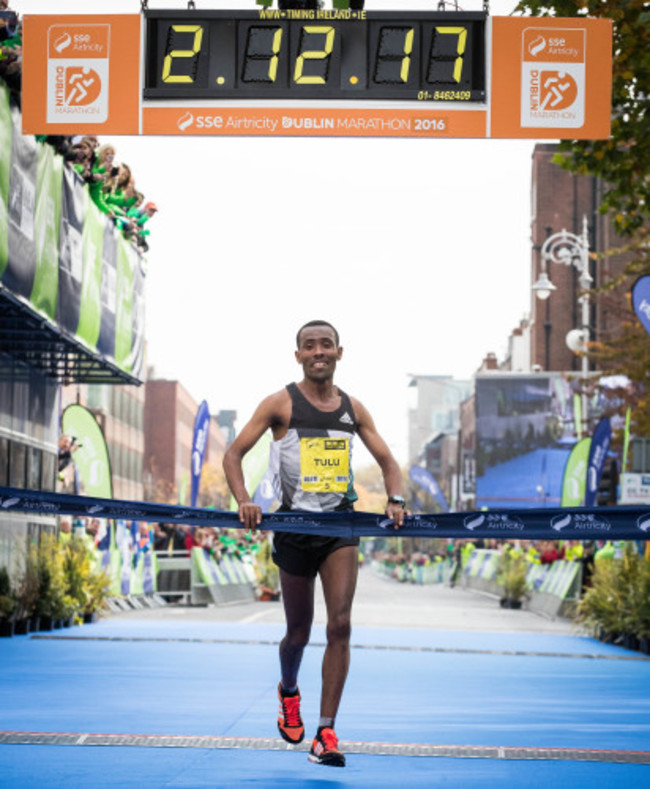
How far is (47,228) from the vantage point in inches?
755

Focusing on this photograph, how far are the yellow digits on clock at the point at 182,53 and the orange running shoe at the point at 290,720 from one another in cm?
584

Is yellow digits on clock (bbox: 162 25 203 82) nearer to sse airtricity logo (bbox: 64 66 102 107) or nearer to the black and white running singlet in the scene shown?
sse airtricity logo (bbox: 64 66 102 107)

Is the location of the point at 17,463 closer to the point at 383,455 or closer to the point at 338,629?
the point at 383,455

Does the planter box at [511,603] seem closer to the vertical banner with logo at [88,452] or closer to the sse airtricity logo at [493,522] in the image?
the vertical banner with logo at [88,452]

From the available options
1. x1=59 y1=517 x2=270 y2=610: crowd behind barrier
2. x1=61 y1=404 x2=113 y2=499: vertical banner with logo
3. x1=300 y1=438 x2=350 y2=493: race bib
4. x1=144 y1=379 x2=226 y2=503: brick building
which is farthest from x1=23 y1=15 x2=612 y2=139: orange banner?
x1=144 y1=379 x2=226 y2=503: brick building

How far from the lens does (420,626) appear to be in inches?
1012

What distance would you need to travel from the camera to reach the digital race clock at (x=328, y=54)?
11844 mm

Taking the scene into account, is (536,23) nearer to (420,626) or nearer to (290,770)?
(290,770)

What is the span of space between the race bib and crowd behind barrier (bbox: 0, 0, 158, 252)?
10232mm

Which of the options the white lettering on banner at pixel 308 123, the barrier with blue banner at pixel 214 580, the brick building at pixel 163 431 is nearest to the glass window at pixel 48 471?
the barrier with blue banner at pixel 214 580

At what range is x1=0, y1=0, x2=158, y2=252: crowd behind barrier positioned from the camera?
16.6 metres

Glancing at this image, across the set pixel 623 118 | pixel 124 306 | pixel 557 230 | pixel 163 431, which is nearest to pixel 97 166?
pixel 124 306

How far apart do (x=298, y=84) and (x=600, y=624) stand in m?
12.1

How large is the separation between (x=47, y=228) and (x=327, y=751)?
13130 millimetres
